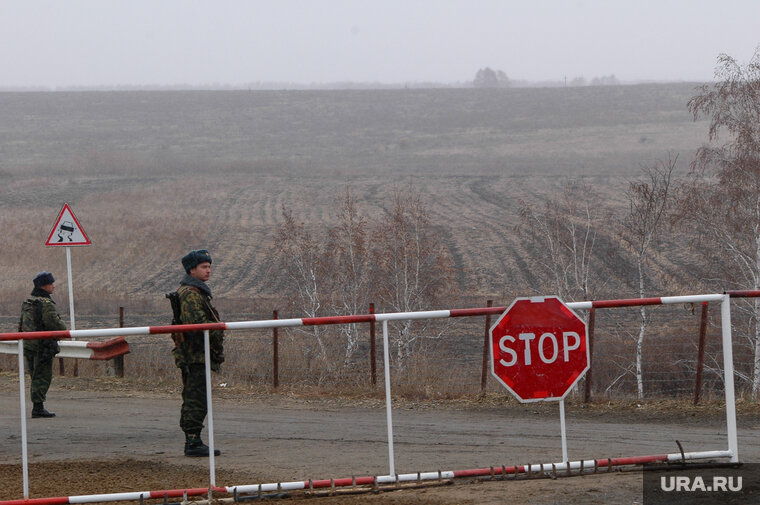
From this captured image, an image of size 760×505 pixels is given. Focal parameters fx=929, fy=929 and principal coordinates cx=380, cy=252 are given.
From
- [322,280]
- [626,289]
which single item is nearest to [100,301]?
[322,280]

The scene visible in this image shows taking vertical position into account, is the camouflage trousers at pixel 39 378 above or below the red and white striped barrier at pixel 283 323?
below

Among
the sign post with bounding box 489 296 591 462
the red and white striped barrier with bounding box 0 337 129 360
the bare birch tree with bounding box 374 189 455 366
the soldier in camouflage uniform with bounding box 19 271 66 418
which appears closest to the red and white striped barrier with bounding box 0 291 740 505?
the sign post with bounding box 489 296 591 462

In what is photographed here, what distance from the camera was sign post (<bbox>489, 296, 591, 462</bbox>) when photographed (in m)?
7.59

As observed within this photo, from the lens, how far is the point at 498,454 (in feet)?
29.1

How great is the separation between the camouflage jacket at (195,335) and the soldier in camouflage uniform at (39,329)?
3.03 m

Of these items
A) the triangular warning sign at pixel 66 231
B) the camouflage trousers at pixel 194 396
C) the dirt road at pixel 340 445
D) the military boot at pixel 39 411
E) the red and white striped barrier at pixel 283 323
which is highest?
the triangular warning sign at pixel 66 231

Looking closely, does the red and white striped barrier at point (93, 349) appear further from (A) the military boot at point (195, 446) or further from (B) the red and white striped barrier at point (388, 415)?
(B) the red and white striped barrier at point (388, 415)

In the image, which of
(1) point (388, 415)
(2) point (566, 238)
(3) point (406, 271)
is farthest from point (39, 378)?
(2) point (566, 238)

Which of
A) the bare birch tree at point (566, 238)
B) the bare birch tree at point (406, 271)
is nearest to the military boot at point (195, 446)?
the bare birch tree at point (566, 238)

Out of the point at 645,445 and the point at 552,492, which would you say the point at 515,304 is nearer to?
the point at 552,492

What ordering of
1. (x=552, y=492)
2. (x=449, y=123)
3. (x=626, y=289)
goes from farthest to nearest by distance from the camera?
(x=449, y=123)
(x=626, y=289)
(x=552, y=492)

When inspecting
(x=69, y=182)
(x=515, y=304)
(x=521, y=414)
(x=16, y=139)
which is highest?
(x=16, y=139)

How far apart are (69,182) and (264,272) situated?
27885 mm

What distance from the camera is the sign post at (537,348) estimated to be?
759 cm
